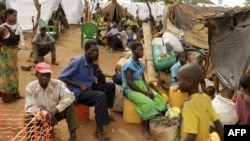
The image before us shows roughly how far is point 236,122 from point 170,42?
4059 millimetres

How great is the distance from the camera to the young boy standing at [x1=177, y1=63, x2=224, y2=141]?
7.95ft

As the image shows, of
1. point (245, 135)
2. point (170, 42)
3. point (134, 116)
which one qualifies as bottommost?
point (134, 116)

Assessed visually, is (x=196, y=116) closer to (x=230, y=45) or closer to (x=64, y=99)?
(x=64, y=99)

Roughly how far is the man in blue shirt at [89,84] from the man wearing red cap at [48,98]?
38cm

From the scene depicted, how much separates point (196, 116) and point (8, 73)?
12.7 feet

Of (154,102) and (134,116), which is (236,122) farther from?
(134,116)

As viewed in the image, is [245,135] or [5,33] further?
[5,33]

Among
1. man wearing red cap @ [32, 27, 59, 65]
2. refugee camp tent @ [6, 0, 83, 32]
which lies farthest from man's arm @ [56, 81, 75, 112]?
refugee camp tent @ [6, 0, 83, 32]

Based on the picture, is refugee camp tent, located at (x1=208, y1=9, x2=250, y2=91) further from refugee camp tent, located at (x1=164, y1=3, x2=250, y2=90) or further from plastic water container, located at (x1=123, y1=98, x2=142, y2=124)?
plastic water container, located at (x1=123, y1=98, x2=142, y2=124)

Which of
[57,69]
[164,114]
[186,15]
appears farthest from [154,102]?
[186,15]

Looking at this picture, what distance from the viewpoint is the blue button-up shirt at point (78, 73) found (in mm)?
4531

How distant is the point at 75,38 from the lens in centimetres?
1520

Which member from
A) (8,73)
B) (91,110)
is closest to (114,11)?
(8,73)

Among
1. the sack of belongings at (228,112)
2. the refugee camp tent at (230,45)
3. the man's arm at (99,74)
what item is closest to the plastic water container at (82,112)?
the man's arm at (99,74)
